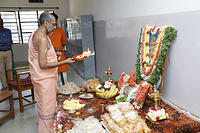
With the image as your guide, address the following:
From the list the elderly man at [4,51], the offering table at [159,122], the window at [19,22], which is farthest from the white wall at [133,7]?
the window at [19,22]

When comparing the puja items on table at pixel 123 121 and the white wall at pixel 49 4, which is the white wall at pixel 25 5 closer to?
the white wall at pixel 49 4

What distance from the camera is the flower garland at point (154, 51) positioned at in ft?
8.00

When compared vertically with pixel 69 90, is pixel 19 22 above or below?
above

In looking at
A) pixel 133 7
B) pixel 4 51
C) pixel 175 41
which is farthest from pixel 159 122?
pixel 4 51

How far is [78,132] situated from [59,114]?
1.67ft

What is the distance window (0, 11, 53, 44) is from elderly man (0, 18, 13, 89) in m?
4.34

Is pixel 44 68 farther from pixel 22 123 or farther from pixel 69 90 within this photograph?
pixel 22 123

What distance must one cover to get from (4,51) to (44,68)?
133 inches

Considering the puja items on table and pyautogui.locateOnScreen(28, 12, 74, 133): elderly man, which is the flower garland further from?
pyautogui.locateOnScreen(28, 12, 74, 133): elderly man

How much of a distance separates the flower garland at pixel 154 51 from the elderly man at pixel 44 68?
3.81 feet

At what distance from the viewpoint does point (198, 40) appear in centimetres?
212

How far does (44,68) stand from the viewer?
220cm

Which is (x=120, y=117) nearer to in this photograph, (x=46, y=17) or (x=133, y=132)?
(x=133, y=132)

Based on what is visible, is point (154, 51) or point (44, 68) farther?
point (154, 51)
